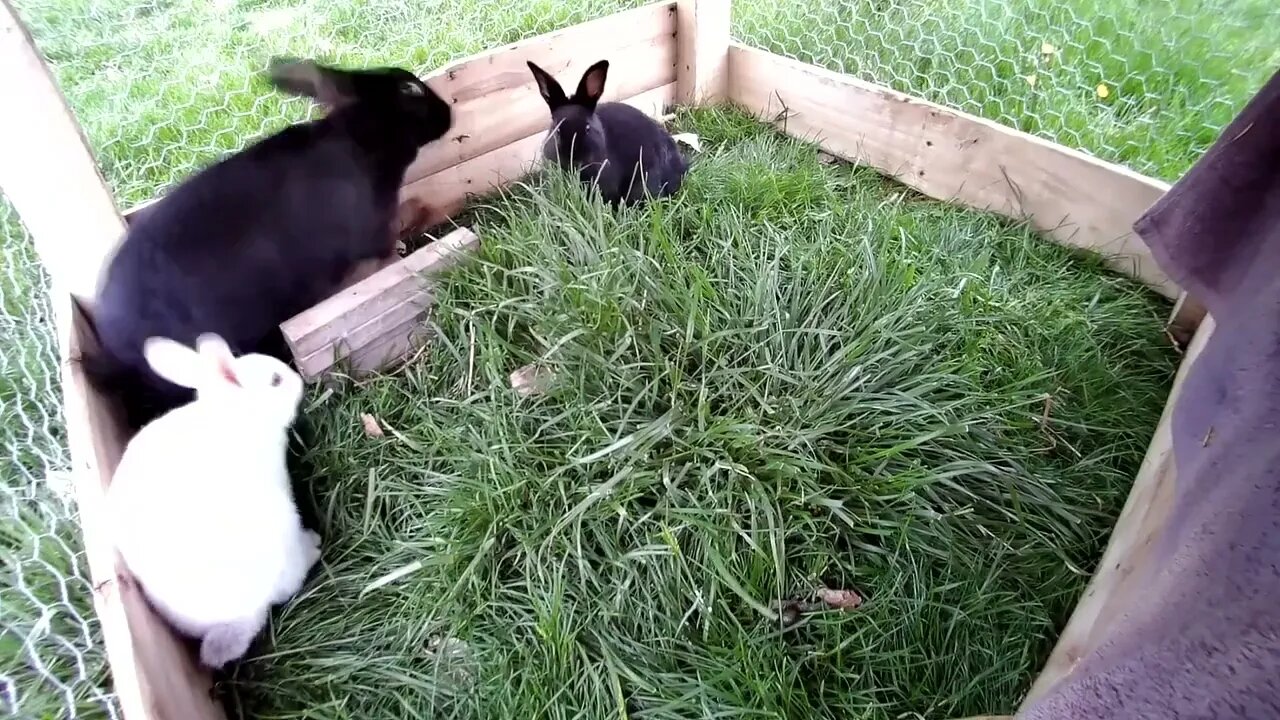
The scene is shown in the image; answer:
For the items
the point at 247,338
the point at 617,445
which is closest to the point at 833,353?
the point at 617,445

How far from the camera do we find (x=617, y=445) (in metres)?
1.33

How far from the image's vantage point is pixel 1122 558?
1180mm

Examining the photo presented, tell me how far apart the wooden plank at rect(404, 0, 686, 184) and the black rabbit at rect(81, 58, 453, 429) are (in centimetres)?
14

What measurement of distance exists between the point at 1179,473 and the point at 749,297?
0.87 metres

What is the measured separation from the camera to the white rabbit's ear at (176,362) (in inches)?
48.6

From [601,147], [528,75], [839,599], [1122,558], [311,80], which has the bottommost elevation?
[839,599]

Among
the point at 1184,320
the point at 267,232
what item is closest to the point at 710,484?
the point at 267,232

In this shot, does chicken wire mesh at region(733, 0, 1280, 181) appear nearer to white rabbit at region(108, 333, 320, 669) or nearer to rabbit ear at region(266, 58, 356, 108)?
rabbit ear at region(266, 58, 356, 108)

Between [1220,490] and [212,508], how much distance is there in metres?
1.32

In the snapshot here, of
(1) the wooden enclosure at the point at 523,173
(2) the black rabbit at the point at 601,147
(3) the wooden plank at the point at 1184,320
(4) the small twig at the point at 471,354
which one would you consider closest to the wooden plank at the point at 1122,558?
(1) the wooden enclosure at the point at 523,173

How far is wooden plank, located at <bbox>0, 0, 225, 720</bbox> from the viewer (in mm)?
1010

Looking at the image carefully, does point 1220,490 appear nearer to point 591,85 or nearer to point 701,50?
point 591,85

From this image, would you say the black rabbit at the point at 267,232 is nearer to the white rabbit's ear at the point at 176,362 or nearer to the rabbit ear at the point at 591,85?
the white rabbit's ear at the point at 176,362

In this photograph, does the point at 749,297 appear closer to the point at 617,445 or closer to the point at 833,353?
the point at 833,353
